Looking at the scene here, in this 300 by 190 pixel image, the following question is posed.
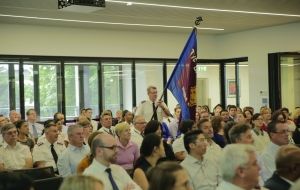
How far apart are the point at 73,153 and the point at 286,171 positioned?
103 inches

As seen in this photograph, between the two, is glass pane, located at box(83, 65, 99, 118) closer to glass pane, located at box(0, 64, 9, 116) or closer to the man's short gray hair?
glass pane, located at box(0, 64, 9, 116)

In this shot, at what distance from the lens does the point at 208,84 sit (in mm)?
13766

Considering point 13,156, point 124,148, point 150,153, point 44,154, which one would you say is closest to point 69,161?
point 124,148

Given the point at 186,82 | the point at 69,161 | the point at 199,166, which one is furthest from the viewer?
the point at 186,82

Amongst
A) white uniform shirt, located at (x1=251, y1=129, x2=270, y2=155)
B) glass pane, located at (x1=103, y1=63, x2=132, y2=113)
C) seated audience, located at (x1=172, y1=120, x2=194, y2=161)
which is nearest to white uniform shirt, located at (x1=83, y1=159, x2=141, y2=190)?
seated audience, located at (x1=172, y1=120, x2=194, y2=161)

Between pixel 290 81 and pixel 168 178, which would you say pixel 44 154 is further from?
pixel 290 81

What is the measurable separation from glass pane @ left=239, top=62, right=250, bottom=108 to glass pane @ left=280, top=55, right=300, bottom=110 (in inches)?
43.3

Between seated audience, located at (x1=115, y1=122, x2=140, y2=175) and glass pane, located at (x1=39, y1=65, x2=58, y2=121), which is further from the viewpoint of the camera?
glass pane, located at (x1=39, y1=65, x2=58, y2=121)

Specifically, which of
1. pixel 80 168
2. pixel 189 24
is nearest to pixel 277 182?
pixel 80 168

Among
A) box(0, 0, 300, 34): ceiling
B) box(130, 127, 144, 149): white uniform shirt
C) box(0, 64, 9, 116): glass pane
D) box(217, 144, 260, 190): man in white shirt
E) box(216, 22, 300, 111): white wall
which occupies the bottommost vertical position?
box(130, 127, 144, 149): white uniform shirt

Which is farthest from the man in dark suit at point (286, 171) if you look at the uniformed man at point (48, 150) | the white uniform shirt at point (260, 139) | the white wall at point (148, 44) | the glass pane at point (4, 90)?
the white wall at point (148, 44)

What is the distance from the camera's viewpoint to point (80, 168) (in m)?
4.24

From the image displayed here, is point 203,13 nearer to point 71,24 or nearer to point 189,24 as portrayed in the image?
point 189,24

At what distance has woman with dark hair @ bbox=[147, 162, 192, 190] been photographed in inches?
97.7
